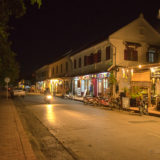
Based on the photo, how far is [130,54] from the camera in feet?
73.0

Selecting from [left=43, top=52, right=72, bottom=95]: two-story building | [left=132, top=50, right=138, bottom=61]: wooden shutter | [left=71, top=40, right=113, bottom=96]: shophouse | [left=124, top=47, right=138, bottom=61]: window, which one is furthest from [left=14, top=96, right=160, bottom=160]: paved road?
[left=43, top=52, right=72, bottom=95]: two-story building

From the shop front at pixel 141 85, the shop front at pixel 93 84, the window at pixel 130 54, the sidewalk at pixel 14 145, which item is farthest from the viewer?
the shop front at pixel 93 84

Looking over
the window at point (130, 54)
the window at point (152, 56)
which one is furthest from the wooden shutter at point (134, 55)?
the window at point (152, 56)

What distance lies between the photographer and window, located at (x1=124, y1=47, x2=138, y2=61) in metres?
22.0

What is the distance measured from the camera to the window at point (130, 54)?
22.0 meters

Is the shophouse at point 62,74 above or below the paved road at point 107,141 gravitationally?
above

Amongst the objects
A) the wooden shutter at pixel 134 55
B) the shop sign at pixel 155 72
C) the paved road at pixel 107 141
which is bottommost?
the paved road at pixel 107 141

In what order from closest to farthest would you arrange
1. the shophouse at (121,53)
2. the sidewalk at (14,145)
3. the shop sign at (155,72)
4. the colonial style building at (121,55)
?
the sidewalk at (14,145), the shop sign at (155,72), the colonial style building at (121,55), the shophouse at (121,53)

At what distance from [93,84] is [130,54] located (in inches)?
250

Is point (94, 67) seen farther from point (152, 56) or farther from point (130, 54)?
point (152, 56)

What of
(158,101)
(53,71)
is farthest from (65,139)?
(53,71)

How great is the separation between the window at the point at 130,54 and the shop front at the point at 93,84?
2969 millimetres

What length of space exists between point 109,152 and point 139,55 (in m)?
18.9

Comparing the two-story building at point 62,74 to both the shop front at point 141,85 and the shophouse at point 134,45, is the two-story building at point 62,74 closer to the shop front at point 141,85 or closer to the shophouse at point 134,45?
the shophouse at point 134,45
